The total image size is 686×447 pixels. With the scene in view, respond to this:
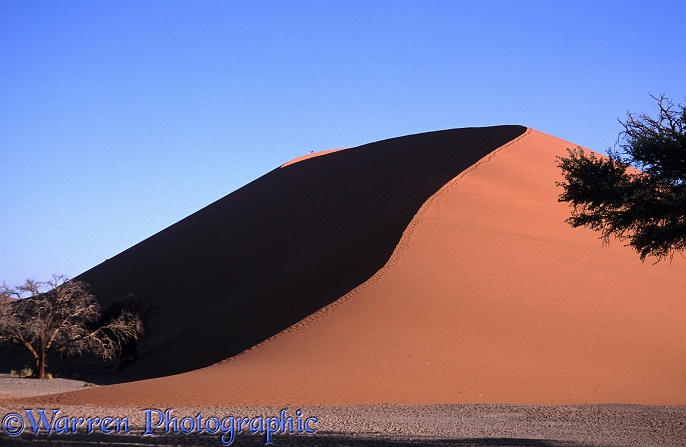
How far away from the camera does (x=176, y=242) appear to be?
4481 cm

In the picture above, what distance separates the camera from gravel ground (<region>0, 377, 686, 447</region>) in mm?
10906

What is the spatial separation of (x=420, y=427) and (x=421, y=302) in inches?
375

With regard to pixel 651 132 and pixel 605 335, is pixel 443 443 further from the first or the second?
pixel 605 335

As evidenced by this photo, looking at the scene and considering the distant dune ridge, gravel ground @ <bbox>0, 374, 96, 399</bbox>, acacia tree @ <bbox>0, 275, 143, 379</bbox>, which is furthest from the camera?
acacia tree @ <bbox>0, 275, 143, 379</bbox>

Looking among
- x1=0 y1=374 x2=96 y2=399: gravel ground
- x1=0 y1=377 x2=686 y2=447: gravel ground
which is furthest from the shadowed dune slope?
x1=0 y1=377 x2=686 y2=447: gravel ground

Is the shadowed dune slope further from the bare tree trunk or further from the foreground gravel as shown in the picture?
the foreground gravel

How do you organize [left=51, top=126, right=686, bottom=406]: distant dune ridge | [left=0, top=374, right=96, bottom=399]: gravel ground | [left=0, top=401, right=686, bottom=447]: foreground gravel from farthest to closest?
[left=0, top=374, right=96, bottom=399]: gravel ground
[left=51, top=126, right=686, bottom=406]: distant dune ridge
[left=0, top=401, right=686, bottom=447]: foreground gravel

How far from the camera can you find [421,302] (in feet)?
→ 72.0

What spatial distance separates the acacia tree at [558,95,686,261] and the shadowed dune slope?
1143cm

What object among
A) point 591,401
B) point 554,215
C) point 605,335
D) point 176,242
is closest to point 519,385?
point 591,401

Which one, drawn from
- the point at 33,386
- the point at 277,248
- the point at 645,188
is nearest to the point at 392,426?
the point at 645,188

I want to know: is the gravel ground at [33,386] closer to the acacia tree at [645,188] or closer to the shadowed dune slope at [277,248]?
the shadowed dune slope at [277,248]

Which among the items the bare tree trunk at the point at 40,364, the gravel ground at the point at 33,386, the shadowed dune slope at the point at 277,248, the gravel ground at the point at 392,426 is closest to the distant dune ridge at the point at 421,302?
the shadowed dune slope at the point at 277,248

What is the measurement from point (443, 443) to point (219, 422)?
3792 mm
